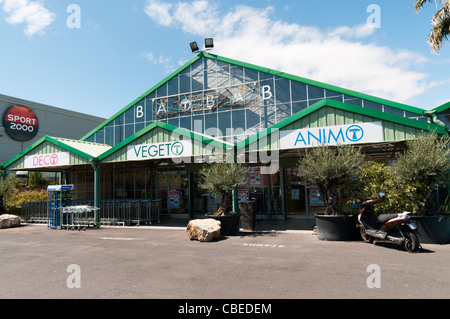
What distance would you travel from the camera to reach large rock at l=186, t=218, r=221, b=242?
381 inches

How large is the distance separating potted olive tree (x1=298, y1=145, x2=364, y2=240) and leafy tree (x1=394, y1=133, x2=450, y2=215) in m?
1.33

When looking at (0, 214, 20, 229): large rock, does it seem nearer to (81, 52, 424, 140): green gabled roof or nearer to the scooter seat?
(81, 52, 424, 140): green gabled roof

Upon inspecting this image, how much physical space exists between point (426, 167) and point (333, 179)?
2.60 meters

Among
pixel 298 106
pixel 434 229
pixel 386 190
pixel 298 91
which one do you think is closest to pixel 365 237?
pixel 386 190

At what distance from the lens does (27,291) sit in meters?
5.23

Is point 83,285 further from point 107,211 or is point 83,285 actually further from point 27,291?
point 107,211

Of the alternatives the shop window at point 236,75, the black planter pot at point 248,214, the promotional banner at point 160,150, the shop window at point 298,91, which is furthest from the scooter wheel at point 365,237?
the shop window at point 236,75

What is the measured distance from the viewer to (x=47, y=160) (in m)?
15.9

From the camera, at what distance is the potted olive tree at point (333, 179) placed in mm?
9312

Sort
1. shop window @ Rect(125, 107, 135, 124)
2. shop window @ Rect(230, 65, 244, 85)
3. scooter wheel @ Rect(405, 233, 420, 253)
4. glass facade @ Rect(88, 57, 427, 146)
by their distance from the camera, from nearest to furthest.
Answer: scooter wheel @ Rect(405, 233, 420, 253) → glass facade @ Rect(88, 57, 427, 146) → shop window @ Rect(230, 65, 244, 85) → shop window @ Rect(125, 107, 135, 124)

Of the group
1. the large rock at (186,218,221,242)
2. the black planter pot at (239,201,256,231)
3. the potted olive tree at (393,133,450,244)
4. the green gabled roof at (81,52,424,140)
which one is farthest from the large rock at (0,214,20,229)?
the potted olive tree at (393,133,450,244)

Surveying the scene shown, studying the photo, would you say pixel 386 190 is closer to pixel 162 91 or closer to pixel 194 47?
pixel 194 47
